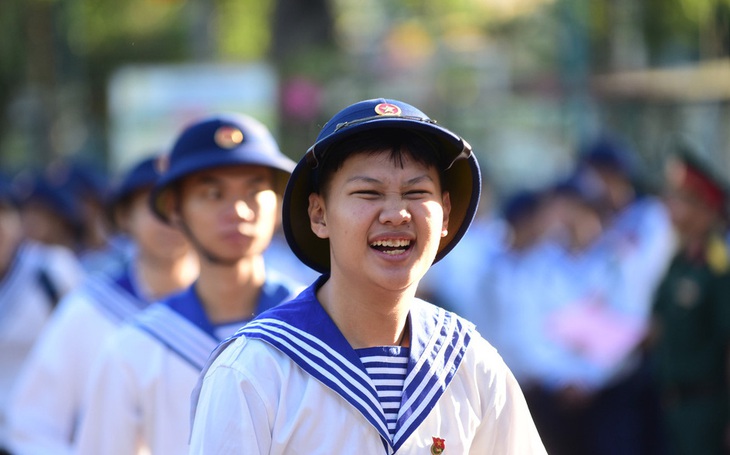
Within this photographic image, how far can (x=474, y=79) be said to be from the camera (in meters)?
21.5

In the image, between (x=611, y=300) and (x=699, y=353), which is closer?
(x=699, y=353)

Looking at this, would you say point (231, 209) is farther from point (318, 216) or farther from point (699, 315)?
point (699, 315)

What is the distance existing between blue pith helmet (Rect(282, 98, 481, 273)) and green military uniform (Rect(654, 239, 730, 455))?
513cm

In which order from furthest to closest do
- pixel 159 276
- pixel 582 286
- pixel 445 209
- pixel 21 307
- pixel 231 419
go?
pixel 582 286 → pixel 21 307 → pixel 159 276 → pixel 445 209 → pixel 231 419

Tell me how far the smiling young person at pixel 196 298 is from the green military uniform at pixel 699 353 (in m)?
4.17

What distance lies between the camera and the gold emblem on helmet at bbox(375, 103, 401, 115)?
11.8 ft

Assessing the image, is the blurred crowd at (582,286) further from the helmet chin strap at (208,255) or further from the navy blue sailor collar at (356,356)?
the navy blue sailor collar at (356,356)

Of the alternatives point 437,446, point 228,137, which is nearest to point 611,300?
point 228,137

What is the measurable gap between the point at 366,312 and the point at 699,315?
5.58 m

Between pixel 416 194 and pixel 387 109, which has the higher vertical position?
pixel 387 109

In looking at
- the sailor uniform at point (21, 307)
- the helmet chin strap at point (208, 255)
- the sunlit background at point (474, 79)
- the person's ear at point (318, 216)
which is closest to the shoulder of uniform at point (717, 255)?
the sailor uniform at point (21, 307)

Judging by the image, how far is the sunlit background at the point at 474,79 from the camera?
1764cm

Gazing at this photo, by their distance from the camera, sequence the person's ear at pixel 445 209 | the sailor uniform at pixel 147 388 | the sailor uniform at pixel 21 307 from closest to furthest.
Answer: the person's ear at pixel 445 209, the sailor uniform at pixel 147 388, the sailor uniform at pixel 21 307

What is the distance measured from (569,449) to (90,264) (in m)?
4.35
